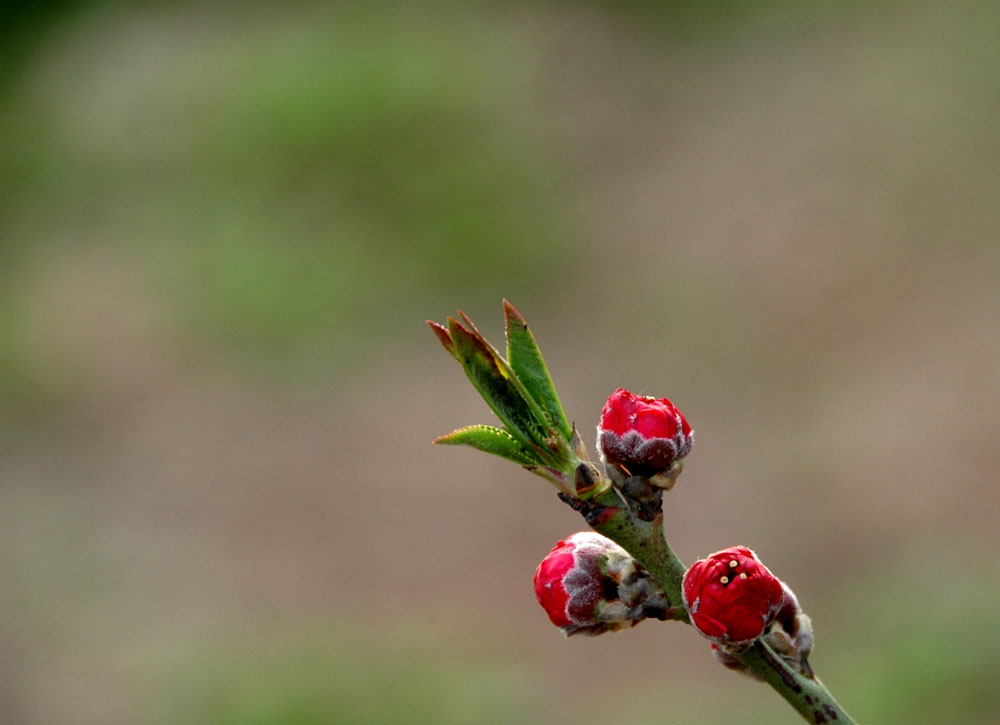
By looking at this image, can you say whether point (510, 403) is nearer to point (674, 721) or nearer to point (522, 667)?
point (674, 721)

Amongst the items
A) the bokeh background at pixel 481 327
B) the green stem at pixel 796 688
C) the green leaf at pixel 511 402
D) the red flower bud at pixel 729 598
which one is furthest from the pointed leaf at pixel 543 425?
the bokeh background at pixel 481 327

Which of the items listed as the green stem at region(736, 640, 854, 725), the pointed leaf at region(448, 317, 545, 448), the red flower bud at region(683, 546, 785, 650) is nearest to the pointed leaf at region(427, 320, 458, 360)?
the pointed leaf at region(448, 317, 545, 448)

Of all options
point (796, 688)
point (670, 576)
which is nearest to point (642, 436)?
point (670, 576)

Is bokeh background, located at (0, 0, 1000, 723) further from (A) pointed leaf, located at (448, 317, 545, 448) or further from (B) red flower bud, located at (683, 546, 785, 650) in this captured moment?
(A) pointed leaf, located at (448, 317, 545, 448)

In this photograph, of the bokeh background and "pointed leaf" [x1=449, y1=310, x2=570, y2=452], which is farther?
the bokeh background

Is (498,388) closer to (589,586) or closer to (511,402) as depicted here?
(511,402)

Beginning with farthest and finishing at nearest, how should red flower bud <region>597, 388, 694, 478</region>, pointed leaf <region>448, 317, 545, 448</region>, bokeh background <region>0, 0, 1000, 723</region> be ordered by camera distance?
1. bokeh background <region>0, 0, 1000, 723</region>
2. red flower bud <region>597, 388, 694, 478</region>
3. pointed leaf <region>448, 317, 545, 448</region>

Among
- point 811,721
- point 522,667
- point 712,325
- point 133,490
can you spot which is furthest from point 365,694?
point 811,721
